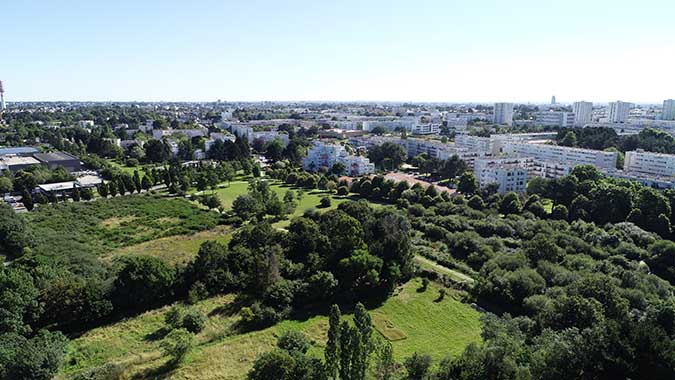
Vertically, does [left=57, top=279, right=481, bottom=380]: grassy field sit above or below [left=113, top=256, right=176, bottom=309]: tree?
below

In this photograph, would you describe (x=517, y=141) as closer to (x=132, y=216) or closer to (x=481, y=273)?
(x=481, y=273)

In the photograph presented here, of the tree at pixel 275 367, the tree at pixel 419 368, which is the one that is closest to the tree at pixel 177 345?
the tree at pixel 275 367

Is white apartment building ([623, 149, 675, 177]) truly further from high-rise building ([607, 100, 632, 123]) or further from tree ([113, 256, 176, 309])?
high-rise building ([607, 100, 632, 123])

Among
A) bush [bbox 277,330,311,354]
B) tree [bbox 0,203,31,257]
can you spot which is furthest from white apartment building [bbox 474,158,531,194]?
tree [bbox 0,203,31,257]

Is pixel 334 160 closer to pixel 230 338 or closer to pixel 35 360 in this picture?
pixel 230 338

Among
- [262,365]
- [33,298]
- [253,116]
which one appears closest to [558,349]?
[262,365]

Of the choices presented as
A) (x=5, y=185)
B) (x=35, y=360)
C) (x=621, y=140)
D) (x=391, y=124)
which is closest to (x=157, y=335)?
(x=35, y=360)
